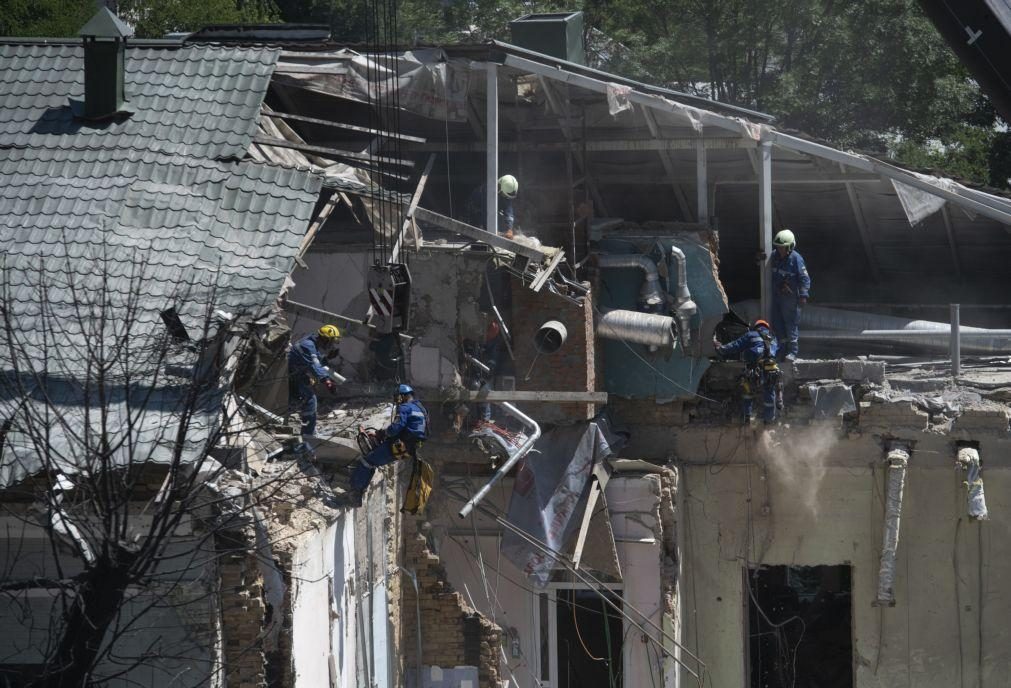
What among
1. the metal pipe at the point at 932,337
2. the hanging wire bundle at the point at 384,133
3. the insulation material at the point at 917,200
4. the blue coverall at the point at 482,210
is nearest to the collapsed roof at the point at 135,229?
the hanging wire bundle at the point at 384,133

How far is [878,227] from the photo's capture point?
21.7 m

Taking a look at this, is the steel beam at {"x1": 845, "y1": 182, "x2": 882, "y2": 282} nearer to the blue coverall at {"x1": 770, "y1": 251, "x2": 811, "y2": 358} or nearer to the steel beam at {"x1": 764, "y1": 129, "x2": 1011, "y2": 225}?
the steel beam at {"x1": 764, "y1": 129, "x2": 1011, "y2": 225}

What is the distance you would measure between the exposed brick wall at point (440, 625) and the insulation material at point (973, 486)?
5.59 m

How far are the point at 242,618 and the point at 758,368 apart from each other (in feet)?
25.7

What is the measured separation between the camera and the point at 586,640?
19.1m

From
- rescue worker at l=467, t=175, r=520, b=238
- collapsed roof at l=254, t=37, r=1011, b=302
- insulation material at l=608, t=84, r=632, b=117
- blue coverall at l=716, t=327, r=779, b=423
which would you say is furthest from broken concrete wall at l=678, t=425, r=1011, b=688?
insulation material at l=608, t=84, r=632, b=117

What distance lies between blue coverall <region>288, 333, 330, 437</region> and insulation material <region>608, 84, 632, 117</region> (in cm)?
540

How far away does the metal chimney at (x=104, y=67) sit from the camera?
1723cm

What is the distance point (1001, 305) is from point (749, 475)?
502 centimetres

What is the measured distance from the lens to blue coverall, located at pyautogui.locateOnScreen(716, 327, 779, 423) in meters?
17.8

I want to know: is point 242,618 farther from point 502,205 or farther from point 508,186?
point 502,205

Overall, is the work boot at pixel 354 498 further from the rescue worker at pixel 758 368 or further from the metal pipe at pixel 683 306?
the metal pipe at pixel 683 306

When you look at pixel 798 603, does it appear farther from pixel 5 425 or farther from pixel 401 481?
pixel 5 425

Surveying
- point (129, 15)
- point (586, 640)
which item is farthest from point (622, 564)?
point (129, 15)
